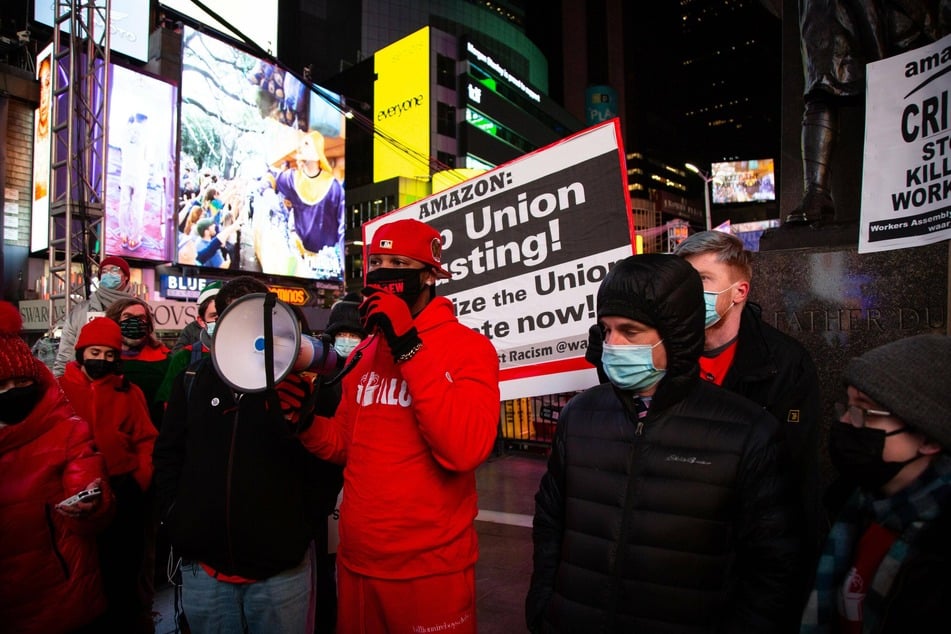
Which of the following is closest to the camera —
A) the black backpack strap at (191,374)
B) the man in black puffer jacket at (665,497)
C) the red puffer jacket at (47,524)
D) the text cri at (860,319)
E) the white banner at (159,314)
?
the man in black puffer jacket at (665,497)

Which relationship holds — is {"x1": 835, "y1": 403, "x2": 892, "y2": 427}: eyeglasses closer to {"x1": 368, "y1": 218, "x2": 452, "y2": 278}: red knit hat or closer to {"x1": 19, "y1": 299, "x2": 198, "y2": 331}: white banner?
{"x1": 368, "y1": 218, "x2": 452, "y2": 278}: red knit hat

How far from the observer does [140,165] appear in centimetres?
2598

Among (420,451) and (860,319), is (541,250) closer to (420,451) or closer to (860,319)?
(420,451)

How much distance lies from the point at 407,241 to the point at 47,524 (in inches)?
83.4

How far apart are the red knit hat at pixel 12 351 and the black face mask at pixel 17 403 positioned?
0.06m

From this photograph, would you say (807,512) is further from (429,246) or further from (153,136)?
(153,136)

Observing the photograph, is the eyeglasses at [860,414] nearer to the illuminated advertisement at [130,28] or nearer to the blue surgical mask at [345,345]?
the blue surgical mask at [345,345]

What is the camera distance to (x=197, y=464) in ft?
8.41

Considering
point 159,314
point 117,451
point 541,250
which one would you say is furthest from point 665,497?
point 159,314

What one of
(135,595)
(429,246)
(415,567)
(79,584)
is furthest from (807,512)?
(135,595)

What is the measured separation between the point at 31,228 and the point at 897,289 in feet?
95.2

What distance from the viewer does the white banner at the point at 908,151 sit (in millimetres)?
2818

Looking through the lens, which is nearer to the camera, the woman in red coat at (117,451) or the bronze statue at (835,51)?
the woman in red coat at (117,451)

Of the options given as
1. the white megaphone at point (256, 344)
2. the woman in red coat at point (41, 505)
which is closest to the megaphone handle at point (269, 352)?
the white megaphone at point (256, 344)
